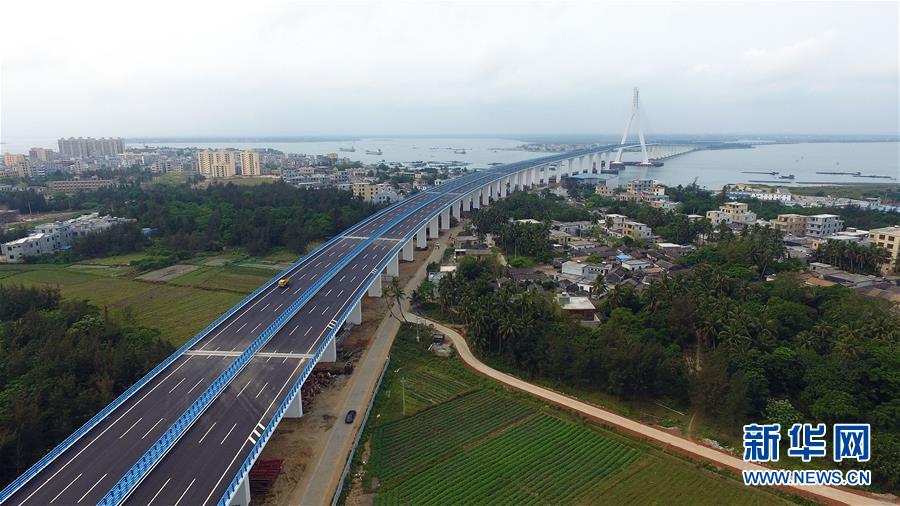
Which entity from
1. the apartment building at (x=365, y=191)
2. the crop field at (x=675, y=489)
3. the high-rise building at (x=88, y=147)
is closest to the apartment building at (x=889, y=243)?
the crop field at (x=675, y=489)

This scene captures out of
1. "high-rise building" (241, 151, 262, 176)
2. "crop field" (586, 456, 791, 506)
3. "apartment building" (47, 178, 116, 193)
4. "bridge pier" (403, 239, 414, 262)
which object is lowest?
"crop field" (586, 456, 791, 506)

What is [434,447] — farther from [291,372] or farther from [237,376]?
Result: [237,376]

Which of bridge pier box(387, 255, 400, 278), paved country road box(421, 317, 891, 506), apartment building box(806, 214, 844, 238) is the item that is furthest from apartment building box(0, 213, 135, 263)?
apartment building box(806, 214, 844, 238)

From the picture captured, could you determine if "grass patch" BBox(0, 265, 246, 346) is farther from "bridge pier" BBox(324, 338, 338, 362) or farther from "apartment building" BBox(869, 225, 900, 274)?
"apartment building" BBox(869, 225, 900, 274)

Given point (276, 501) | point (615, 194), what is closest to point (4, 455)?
point (276, 501)

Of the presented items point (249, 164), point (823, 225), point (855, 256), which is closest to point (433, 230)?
point (855, 256)

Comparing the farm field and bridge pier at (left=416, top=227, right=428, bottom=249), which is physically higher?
bridge pier at (left=416, top=227, right=428, bottom=249)
